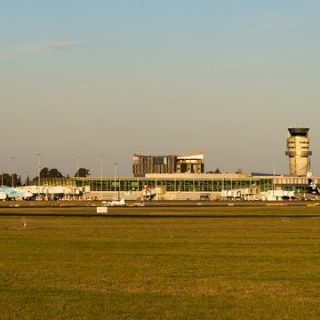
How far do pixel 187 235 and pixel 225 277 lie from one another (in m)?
29.7

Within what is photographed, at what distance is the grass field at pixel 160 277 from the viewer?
25.1 m

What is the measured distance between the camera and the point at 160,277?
3388 cm

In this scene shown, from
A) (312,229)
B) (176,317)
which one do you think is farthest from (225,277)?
(312,229)

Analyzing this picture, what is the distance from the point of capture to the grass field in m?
25.1

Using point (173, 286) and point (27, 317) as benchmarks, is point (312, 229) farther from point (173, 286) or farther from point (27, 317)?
point (27, 317)

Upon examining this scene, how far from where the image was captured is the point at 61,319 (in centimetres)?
2325

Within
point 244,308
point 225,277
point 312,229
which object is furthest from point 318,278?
point 312,229

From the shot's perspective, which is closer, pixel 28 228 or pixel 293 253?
pixel 293 253

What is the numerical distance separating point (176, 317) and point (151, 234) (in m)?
41.1

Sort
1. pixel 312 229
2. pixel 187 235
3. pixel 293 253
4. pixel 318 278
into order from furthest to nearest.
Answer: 1. pixel 312 229
2. pixel 187 235
3. pixel 293 253
4. pixel 318 278

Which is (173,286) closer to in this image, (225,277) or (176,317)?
(225,277)

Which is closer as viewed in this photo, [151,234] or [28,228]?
[151,234]

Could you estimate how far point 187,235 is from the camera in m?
63.6

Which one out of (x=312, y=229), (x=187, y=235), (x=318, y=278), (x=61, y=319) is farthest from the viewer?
(x=312, y=229)
